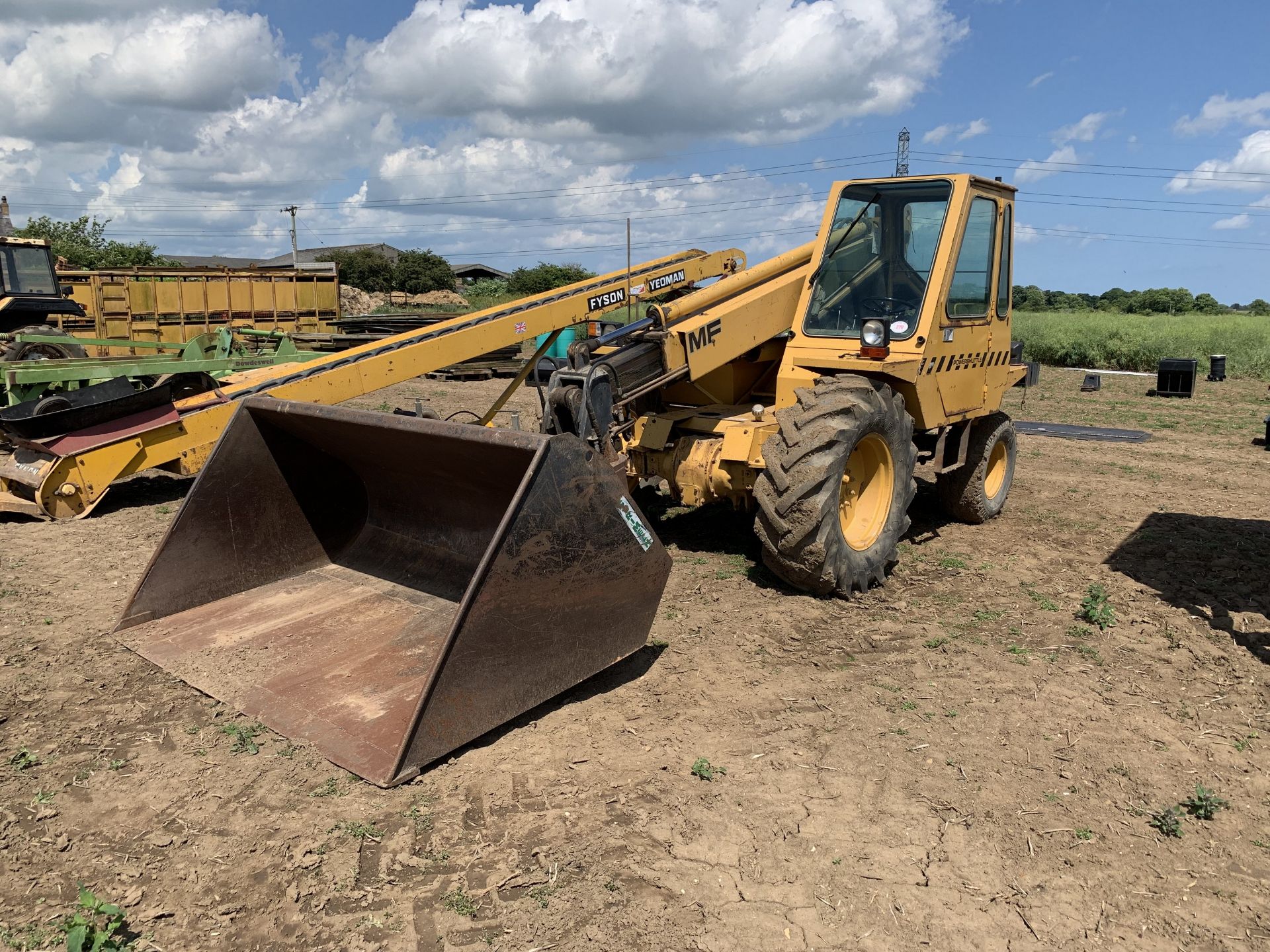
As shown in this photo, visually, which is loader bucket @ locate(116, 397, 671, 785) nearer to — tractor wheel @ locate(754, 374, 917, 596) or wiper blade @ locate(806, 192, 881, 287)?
tractor wheel @ locate(754, 374, 917, 596)

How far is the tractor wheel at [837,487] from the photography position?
5.15 meters

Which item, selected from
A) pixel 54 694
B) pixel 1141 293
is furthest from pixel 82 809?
pixel 1141 293

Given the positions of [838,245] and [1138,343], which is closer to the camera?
[838,245]

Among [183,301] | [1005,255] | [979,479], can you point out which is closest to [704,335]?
[1005,255]

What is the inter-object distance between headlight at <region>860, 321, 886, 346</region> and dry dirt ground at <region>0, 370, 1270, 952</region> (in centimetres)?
161

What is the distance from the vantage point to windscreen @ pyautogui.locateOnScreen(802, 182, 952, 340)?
621cm

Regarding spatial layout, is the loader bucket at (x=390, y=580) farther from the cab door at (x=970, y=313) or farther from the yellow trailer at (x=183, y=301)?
the yellow trailer at (x=183, y=301)

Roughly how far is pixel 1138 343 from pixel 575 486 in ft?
85.6

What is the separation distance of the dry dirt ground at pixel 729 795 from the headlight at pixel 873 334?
1612mm

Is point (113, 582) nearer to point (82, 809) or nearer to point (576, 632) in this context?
point (82, 809)

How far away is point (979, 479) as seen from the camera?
750 cm

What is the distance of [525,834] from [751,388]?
453cm

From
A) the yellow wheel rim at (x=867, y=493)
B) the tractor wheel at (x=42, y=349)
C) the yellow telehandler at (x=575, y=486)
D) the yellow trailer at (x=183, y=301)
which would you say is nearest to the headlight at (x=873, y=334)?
the yellow telehandler at (x=575, y=486)

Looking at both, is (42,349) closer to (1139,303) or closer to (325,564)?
(325,564)
